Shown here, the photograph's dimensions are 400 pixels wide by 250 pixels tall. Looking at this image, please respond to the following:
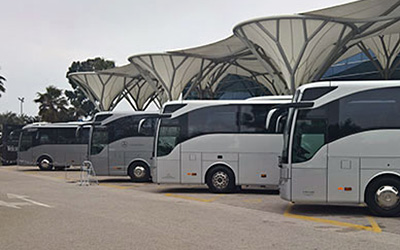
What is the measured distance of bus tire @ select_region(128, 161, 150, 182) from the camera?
858 inches

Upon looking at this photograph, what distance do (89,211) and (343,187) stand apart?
5481mm

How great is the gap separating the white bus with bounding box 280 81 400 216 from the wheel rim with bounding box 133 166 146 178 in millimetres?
10922

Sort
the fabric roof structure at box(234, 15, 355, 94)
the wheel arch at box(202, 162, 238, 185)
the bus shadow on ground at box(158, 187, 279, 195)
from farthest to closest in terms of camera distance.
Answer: the fabric roof structure at box(234, 15, 355, 94)
the bus shadow on ground at box(158, 187, 279, 195)
the wheel arch at box(202, 162, 238, 185)

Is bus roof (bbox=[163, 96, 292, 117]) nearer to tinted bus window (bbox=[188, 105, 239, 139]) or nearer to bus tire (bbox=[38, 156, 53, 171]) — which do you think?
tinted bus window (bbox=[188, 105, 239, 139])

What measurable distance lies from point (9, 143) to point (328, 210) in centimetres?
3001

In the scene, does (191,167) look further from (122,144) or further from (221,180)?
(122,144)

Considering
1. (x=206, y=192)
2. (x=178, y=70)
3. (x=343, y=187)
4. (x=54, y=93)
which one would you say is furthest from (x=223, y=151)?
(x=54, y=93)

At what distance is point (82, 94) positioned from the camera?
276 feet

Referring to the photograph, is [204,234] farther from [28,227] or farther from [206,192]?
[206,192]

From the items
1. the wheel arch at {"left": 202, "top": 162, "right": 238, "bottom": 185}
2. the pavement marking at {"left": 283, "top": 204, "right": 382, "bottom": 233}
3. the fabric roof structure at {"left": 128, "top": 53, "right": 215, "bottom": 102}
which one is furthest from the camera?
the fabric roof structure at {"left": 128, "top": 53, "right": 215, "bottom": 102}

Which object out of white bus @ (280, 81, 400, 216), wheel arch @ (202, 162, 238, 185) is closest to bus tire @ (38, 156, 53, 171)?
wheel arch @ (202, 162, 238, 185)

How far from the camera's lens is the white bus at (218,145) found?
1608 centimetres

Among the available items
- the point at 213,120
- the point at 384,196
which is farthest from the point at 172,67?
the point at 384,196

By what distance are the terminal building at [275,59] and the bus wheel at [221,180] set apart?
51.7 feet
